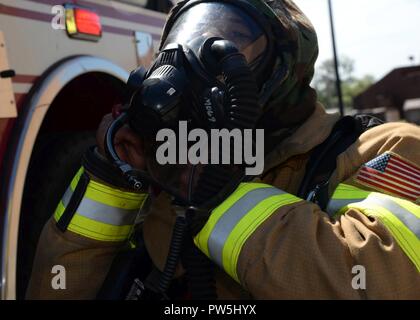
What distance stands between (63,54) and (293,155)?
0.93m

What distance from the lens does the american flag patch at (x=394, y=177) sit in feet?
4.61

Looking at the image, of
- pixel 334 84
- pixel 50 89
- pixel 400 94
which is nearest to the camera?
pixel 50 89

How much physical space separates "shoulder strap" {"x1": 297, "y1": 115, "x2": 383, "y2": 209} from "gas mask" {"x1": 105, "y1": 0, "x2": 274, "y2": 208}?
21cm

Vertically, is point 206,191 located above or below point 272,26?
below

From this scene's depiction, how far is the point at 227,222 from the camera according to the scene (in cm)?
133

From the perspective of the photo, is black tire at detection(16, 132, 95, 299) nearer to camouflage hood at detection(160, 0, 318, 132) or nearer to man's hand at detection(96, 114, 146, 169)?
man's hand at detection(96, 114, 146, 169)

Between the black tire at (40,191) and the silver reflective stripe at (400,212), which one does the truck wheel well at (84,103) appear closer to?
the black tire at (40,191)

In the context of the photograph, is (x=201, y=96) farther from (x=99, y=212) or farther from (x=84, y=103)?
(x=84, y=103)

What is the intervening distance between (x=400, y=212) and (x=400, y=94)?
15.8 m

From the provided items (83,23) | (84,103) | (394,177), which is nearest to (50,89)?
(83,23)

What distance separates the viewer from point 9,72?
1665 mm

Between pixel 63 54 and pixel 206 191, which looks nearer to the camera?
pixel 206 191
